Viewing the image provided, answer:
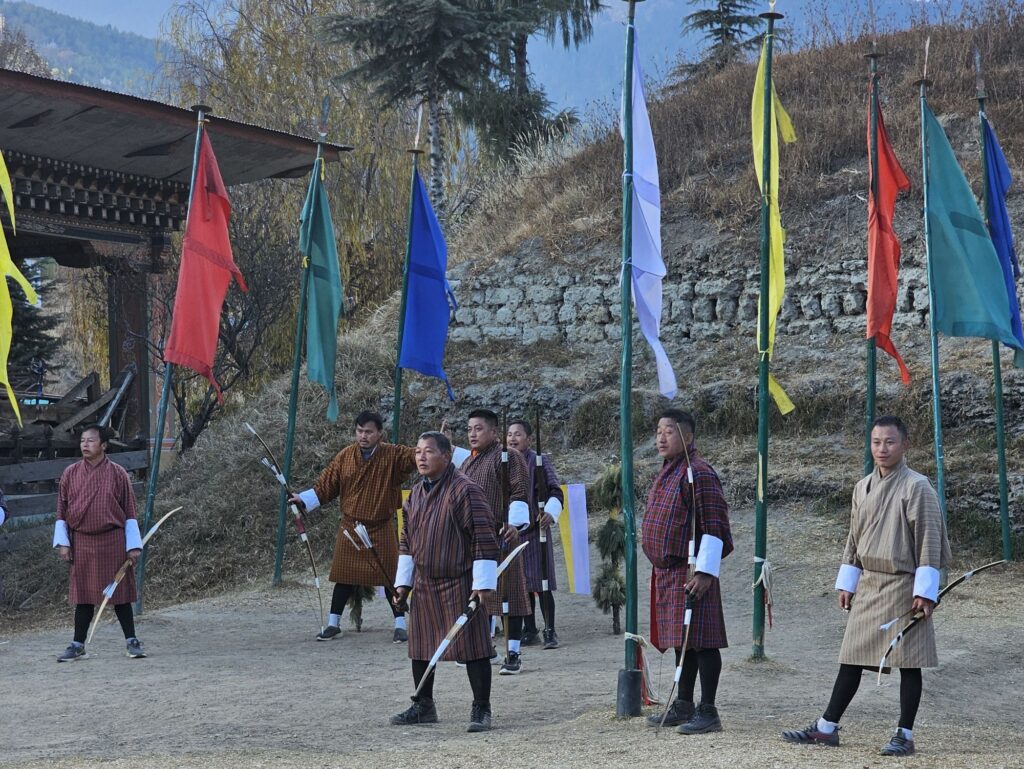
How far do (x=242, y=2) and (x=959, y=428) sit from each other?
16927mm

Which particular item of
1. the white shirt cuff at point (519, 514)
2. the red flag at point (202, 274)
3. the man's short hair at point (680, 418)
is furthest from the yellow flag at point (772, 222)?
the red flag at point (202, 274)

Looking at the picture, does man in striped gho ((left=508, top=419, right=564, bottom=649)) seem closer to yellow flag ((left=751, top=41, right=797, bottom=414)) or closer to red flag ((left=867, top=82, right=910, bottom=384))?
yellow flag ((left=751, top=41, right=797, bottom=414))

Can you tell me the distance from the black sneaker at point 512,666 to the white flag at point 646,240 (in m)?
2.24

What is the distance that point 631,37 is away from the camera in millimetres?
7488

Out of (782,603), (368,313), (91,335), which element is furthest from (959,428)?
(91,335)

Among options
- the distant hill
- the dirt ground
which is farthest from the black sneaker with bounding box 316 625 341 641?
the distant hill

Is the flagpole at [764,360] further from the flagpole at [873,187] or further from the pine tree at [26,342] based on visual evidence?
the pine tree at [26,342]

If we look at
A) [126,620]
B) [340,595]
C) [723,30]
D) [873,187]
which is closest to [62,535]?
[126,620]

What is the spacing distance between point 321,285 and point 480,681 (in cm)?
702

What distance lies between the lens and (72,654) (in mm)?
9398

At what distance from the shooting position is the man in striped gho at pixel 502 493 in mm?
8812

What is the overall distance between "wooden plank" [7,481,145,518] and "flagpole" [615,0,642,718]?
9.81 metres

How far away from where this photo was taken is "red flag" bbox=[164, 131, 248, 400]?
1100cm

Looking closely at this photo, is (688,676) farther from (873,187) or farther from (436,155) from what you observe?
(436,155)
